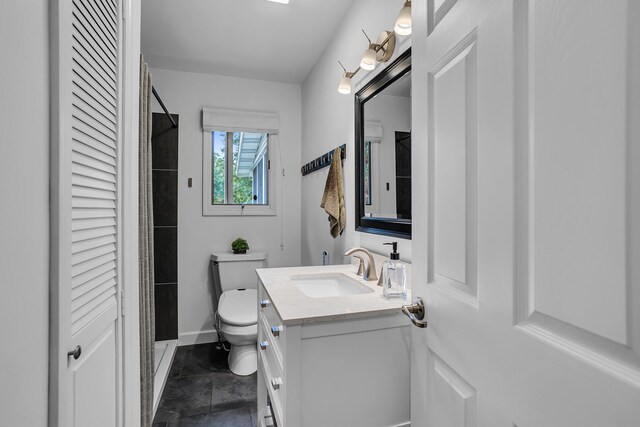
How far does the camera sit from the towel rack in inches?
81.1

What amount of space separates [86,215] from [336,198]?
53.3 inches

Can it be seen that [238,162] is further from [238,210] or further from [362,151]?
[362,151]

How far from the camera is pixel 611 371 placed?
41cm

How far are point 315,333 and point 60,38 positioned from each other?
3.15ft

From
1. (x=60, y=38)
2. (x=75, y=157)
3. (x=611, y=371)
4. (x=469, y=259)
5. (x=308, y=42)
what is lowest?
(x=611, y=371)

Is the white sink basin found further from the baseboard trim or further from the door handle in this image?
the baseboard trim

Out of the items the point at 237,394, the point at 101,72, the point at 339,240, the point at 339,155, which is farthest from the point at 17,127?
the point at 237,394

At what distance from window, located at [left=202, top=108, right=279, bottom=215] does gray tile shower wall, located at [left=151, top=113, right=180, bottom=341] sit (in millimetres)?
256

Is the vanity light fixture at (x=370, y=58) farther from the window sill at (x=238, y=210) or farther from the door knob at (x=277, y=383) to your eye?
the window sill at (x=238, y=210)

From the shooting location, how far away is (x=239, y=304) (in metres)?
2.47

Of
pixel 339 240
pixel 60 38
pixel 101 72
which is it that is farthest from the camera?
pixel 339 240

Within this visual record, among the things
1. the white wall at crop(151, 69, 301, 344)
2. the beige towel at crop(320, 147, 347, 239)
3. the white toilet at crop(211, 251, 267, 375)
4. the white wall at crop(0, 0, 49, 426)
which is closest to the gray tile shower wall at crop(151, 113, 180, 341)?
the white wall at crop(151, 69, 301, 344)

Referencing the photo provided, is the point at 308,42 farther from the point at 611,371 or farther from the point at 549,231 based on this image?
the point at 611,371

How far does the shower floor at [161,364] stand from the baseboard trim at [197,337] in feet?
0.22
